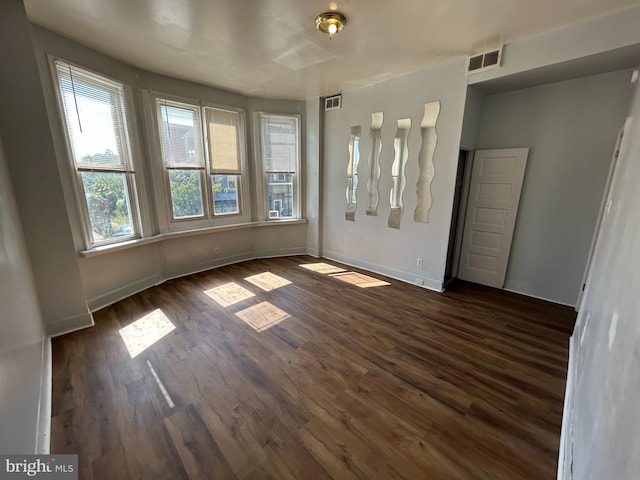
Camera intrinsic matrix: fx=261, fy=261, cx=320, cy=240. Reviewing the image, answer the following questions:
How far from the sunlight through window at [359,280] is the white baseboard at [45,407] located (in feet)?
10.2

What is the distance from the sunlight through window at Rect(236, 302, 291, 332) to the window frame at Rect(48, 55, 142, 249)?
Result: 184 centimetres

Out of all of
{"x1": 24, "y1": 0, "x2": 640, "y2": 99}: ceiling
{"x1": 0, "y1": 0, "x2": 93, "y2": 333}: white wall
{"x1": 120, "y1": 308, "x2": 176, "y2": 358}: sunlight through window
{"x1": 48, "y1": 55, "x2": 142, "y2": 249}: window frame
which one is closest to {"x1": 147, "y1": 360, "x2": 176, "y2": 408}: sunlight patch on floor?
{"x1": 120, "y1": 308, "x2": 176, "y2": 358}: sunlight through window

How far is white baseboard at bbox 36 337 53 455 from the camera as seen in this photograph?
4.74ft

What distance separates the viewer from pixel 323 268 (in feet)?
14.6

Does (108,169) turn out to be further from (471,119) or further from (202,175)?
(471,119)

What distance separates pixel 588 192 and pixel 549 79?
135 cm

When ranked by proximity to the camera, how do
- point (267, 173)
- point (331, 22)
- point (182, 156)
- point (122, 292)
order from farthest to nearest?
point (267, 173) → point (182, 156) → point (122, 292) → point (331, 22)

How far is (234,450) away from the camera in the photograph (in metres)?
1.48

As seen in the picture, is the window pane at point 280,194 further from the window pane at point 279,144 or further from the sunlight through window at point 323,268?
the sunlight through window at point 323,268

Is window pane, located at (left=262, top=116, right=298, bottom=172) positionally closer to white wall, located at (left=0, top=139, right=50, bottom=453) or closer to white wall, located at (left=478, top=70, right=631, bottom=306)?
white wall, located at (left=478, top=70, right=631, bottom=306)

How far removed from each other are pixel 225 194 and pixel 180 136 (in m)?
1.03

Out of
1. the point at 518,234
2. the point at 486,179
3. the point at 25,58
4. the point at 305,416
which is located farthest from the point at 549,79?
the point at 25,58

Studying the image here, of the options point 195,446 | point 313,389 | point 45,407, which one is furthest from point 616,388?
point 45,407

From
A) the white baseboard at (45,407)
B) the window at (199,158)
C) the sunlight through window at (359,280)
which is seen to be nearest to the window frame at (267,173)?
the window at (199,158)
